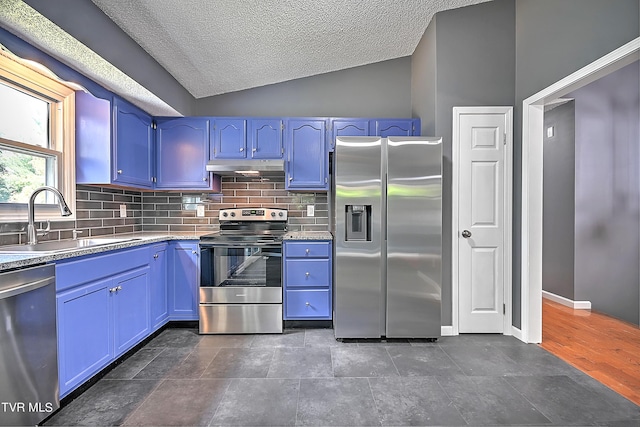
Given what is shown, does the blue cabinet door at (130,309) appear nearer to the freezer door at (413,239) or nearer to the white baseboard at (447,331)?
the freezer door at (413,239)

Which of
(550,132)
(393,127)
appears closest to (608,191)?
(550,132)

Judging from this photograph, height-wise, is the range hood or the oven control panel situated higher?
the range hood

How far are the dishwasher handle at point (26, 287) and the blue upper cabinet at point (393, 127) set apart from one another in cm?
280

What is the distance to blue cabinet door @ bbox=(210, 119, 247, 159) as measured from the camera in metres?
3.19

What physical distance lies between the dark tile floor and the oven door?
0.41 meters

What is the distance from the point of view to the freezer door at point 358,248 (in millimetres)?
2621

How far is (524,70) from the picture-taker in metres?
2.67

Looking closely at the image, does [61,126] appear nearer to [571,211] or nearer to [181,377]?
[181,377]

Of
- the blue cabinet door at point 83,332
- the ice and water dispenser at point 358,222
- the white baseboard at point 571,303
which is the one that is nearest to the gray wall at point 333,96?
the ice and water dispenser at point 358,222

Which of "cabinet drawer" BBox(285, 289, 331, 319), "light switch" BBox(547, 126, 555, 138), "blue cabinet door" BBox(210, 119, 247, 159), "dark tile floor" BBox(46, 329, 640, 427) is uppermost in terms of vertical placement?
"light switch" BBox(547, 126, 555, 138)

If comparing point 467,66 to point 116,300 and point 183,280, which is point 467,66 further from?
point 116,300

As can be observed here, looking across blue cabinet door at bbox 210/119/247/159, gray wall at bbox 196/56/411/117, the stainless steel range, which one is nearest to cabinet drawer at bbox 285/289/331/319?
the stainless steel range

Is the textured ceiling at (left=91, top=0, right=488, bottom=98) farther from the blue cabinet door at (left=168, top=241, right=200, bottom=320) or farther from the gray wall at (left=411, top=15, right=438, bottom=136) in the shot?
the blue cabinet door at (left=168, top=241, right=200, bottom=320)

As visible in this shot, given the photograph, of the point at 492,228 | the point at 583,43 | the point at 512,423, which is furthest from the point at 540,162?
the point at 512,423
